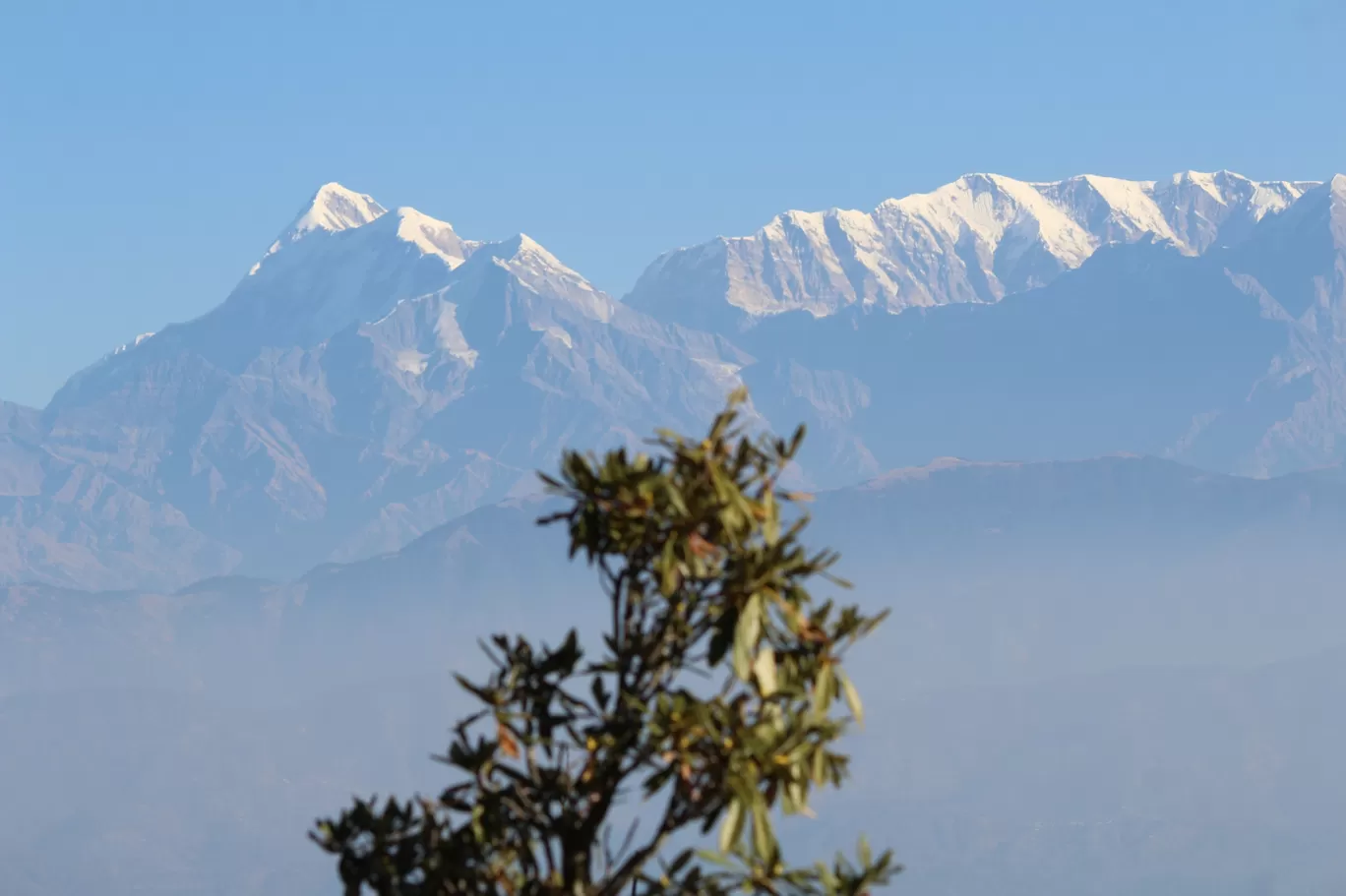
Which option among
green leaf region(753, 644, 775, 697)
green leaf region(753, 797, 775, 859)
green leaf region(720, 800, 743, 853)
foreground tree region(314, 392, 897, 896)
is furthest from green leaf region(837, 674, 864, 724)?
green leaf region(720, 800, 743, 853)

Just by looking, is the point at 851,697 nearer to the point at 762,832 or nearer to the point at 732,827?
the point at 762,832

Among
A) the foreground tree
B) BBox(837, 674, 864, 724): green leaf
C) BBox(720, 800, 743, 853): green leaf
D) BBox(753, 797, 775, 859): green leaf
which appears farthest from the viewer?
the foreground tree

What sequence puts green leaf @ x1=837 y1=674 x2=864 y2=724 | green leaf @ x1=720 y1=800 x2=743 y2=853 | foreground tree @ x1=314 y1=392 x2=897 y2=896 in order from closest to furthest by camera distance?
green leaf @ x1=720 y1=800 x2=743 y2=853
green leaf @ x1=837 y1=674 x2=864 y2=724
foreground tree @ x1=314 y1=392 x2=897 y2=896

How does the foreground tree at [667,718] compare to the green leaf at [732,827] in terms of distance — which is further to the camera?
the foreground tree at [667,718]

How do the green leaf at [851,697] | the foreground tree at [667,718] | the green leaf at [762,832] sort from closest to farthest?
the green leaf at [762,832] → the green leaf at [851,697] → the foreground tree at [667,718]

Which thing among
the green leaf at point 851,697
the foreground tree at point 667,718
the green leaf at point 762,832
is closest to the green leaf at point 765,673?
the foreground tree at point 667,718

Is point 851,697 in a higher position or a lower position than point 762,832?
higher

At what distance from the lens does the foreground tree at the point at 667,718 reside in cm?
1201

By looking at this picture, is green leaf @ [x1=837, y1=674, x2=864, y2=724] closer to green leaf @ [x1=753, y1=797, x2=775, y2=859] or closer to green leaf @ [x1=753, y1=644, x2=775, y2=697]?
green leaf @ [x1=753, y1=644, x2=775, y2=697]

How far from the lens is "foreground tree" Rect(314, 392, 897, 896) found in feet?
39.4

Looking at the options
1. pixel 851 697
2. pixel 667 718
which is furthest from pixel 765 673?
pixel 667 718

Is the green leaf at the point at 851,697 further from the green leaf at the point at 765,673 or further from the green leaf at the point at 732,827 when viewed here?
the green leaf at the point at 732,827

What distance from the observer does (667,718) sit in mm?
11961

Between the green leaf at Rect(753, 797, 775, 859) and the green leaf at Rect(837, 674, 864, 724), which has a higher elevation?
the green leaf at Rect(837, 674, 864, 724)
